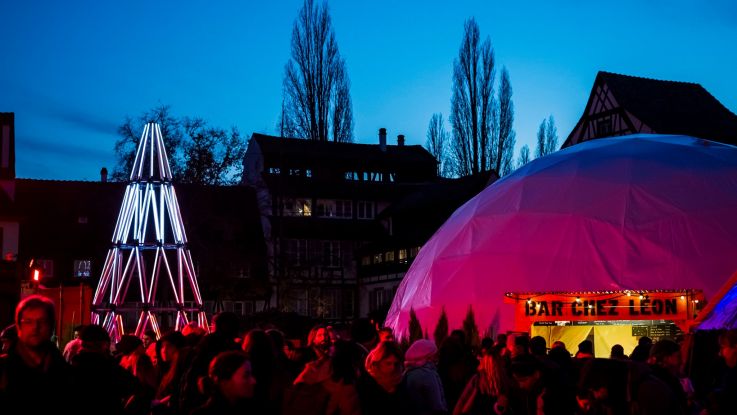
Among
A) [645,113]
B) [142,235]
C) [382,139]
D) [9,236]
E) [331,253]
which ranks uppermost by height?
[382,139]

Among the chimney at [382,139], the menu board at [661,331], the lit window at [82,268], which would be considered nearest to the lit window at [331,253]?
the chimney at [382,139]

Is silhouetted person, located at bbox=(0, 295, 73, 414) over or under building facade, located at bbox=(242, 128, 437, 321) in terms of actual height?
under

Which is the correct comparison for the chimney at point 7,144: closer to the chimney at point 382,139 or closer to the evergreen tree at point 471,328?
Result: the evergreen tree at point 471,328

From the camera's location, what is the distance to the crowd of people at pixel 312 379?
208 inches

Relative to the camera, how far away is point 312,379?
264 inches

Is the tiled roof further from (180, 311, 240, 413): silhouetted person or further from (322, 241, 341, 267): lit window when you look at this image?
(180, 311, 240, 413): silhouetted person

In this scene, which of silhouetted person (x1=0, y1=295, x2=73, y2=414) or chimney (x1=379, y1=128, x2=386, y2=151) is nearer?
silhouetted person (x1=0, y1=295, x2=73, y2=414)

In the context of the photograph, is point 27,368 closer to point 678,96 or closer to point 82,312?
point 82,312

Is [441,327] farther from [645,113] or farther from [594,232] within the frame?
[645,113]

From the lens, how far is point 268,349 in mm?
7129

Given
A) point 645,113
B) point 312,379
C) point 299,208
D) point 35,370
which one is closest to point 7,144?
point 299,208

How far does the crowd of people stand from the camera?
5.29 metres

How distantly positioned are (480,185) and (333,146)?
1176 cm

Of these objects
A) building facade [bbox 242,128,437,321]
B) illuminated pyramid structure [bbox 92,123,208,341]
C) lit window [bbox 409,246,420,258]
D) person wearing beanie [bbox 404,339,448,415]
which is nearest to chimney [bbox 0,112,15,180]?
illuminated pyramid structure [bbox 92,123,208,341]
